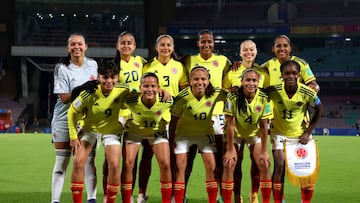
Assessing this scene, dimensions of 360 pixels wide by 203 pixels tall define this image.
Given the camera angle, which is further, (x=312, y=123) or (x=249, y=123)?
(x=312, y=123)

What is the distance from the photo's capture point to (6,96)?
130 feet

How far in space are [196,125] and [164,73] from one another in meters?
0.88

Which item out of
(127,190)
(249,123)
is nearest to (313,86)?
(249,123)

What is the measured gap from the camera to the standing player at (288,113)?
5918 mm

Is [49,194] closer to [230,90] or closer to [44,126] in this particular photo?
[230,90]

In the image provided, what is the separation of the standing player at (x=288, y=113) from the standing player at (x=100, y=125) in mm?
1805

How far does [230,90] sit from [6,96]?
36.2 m

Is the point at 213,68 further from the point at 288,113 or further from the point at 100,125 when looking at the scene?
the point at 100,125

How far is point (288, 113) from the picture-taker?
6.05 m

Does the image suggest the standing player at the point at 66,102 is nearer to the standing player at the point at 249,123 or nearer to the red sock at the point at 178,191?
the red sock at the point at 178,191

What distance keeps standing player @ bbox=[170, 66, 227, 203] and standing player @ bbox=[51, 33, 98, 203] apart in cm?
102

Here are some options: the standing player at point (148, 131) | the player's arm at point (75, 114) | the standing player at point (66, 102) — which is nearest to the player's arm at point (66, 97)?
Result: the standing player at point (66, 102)

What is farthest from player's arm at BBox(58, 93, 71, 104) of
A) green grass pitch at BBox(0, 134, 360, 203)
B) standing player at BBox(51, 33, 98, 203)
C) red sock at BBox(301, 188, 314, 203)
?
red sock at BBox(301, 188, 314, 203)

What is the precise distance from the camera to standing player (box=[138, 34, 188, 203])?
6410 millimetres
